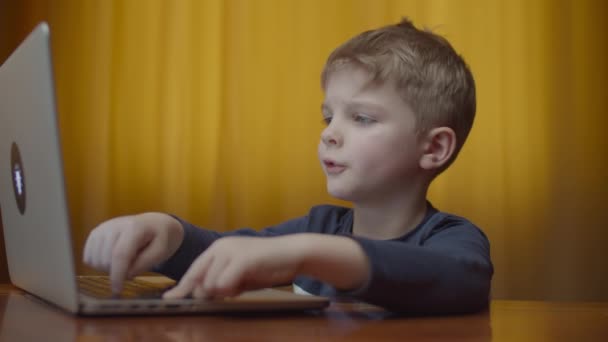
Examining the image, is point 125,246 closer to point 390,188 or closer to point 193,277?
point 193,277

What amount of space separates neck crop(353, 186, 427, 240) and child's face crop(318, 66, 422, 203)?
0.06ft

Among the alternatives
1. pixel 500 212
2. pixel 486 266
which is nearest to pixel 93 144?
pixel 500 212

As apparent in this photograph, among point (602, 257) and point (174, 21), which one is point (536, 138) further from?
point (174, 21)

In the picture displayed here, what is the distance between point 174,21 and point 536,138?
3.55 feet

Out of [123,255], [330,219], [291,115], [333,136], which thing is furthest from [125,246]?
[291,115]

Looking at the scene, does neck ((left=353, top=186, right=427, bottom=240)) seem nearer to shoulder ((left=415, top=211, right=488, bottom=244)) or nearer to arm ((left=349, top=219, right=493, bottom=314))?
shoulder ((left=415, top=211, right=488, bottom=244))

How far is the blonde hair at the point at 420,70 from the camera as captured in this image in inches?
44.1

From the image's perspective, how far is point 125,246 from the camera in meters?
0.78

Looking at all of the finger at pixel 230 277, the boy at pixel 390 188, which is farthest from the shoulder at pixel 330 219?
the finger at pixel 230 277

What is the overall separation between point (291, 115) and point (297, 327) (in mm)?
1615

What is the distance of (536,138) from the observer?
2.23 m

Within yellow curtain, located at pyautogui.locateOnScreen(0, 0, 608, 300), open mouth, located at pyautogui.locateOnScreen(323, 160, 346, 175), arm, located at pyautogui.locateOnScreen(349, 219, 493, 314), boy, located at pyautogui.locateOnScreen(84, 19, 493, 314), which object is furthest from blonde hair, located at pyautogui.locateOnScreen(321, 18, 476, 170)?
yellow curtain, located at pyautogui.locateOnScreen(0, 0, 608, 300)

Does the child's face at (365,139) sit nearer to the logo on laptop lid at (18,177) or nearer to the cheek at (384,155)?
the cheek at (384,155)

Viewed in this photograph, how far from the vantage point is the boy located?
75cm
